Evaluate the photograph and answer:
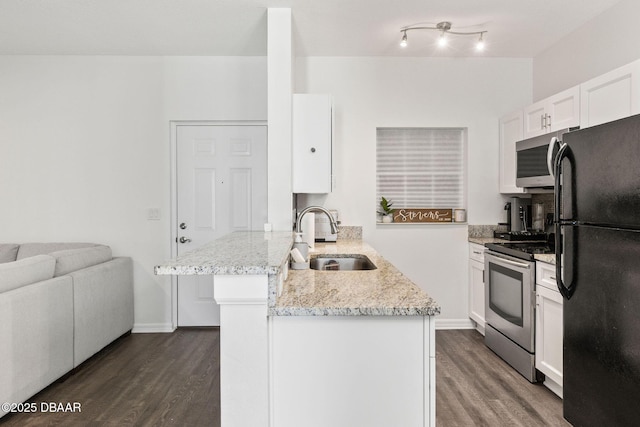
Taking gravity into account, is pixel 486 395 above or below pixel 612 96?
below

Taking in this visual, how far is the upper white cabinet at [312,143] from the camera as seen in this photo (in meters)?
3.08

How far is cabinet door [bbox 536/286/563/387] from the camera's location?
2.46 meters

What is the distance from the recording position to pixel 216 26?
318 centimetres

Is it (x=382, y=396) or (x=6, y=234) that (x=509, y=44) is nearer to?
(x=382, y=396)

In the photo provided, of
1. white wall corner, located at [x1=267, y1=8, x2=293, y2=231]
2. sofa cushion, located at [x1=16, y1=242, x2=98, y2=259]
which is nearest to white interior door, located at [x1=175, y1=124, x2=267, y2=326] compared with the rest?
sofa cushion, located at [x1=16, y1=242, x2=98, y2=259]

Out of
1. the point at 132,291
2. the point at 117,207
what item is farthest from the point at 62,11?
the point at 132,291

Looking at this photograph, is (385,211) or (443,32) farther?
(385,211)

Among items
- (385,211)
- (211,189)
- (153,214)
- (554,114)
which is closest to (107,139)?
(153,214)

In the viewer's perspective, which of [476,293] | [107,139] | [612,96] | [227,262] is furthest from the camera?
[107,139]

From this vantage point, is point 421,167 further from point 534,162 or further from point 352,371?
point 352,371

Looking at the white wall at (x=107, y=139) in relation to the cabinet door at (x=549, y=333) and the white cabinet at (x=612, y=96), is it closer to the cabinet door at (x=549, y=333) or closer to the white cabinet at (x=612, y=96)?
the white cabinet at (x=612, y=96)

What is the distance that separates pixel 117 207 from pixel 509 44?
3.87 m

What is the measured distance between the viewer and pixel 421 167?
4047mm

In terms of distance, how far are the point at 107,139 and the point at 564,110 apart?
3873 millimetres
